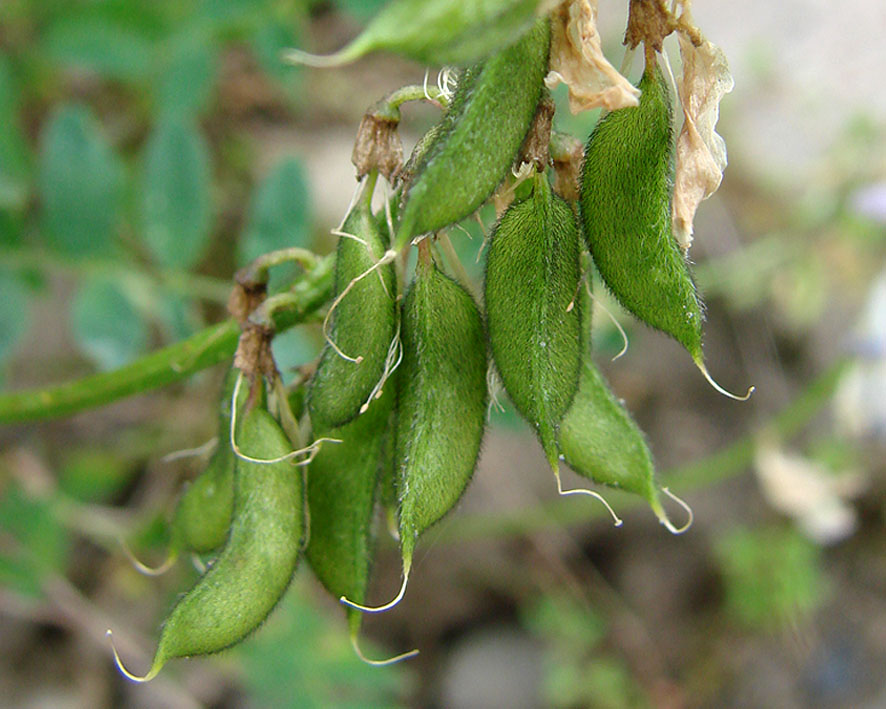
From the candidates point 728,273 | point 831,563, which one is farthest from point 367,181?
point 831,563

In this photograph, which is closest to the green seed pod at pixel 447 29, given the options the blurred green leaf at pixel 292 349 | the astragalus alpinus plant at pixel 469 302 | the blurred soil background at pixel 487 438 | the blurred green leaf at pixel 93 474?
the astragalus alpinus plant at pixel 469 302

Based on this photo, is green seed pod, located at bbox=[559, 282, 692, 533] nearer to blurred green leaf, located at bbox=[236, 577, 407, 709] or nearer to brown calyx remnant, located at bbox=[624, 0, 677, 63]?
brown calyx remnant, located at bbox=[624, 0, 677, 63]

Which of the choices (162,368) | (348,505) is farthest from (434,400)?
(162,368)

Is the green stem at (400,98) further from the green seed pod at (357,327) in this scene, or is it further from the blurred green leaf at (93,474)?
the blurred green leaf at (93,474)

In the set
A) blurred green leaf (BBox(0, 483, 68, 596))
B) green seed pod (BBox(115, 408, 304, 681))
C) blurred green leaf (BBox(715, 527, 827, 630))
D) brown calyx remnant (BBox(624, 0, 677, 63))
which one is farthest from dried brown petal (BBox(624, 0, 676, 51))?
blurred green leaf (BBox(715, 527, 827, 630))

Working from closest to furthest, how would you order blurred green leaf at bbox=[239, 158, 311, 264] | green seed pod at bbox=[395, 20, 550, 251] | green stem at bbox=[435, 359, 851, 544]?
green seed pod at bbox=[395, 20, 550, 251] → blurred green leaf at bbox=[239, 158, 311, 264] → green stem at bbox=[435, 359, 851, 544]

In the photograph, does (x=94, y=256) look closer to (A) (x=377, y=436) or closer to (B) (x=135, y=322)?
(B) (x=135, y=322)
